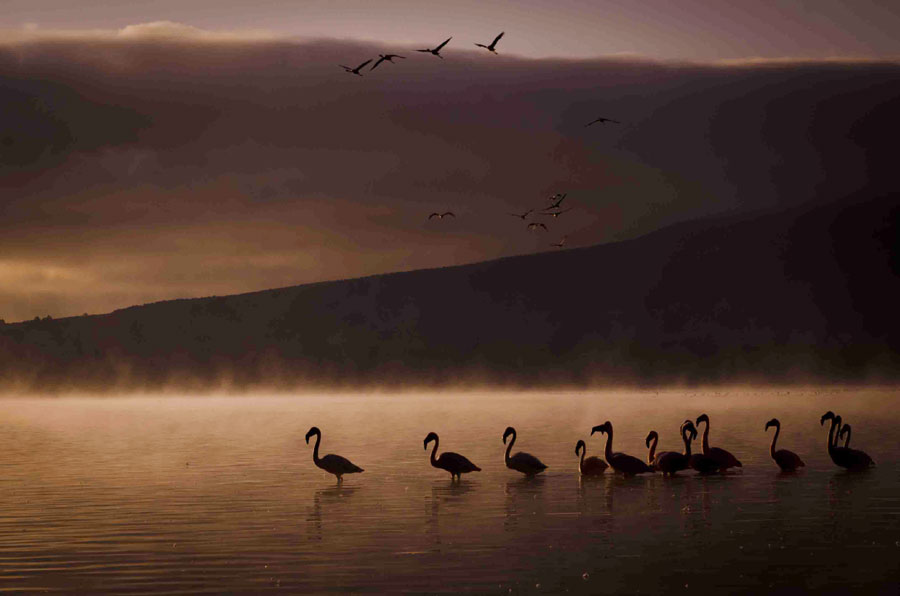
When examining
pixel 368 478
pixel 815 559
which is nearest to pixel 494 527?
pixel 815 559

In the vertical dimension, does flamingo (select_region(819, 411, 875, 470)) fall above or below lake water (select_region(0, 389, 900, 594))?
above

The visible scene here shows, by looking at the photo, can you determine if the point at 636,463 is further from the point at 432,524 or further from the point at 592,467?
the point at 432,524

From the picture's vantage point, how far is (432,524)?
28.0 m

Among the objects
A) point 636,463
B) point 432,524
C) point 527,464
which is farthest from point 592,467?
point 432,524

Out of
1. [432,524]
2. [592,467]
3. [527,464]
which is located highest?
[527,464]

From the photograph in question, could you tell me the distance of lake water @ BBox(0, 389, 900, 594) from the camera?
71.4 feet

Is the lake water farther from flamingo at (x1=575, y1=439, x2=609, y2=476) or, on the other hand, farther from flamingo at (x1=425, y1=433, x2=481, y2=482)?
flamingo at (x1=425, y1=433, x2=481, y2=482)

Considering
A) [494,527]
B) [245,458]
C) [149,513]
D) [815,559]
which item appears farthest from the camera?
[245,458]

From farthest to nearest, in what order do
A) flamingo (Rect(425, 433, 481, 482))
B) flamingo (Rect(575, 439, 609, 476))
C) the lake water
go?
flamingo (Rect(425, 433, 481, 482)) < flamingo (Rect(575, 439, 609, 476)) < the lake water

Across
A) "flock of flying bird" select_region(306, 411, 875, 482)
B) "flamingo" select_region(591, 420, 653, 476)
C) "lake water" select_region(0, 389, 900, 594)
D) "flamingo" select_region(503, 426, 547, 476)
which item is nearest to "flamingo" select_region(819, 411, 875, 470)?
"flock of flying bird" select_region(306, 411, 875, 482)

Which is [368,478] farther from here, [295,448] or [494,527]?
[295,448]

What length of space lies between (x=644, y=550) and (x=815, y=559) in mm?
2857

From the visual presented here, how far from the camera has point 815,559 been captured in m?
23.1

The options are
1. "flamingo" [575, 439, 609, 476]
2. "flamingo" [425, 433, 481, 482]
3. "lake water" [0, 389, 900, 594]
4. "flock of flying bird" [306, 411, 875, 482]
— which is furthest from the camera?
"flamingo" [425, 433, 481, 482]
